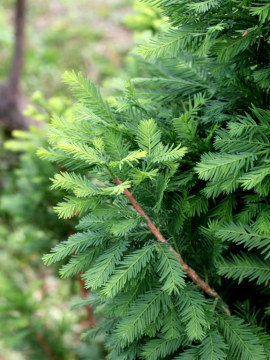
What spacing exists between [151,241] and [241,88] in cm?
54

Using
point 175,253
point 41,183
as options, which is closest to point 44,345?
point 41,183

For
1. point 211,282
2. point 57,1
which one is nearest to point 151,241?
point 211,282

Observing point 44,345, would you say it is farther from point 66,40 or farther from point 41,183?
point 66,40

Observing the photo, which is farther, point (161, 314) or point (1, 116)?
point (1, 116)

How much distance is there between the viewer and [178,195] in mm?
1091

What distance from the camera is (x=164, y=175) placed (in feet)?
3.43

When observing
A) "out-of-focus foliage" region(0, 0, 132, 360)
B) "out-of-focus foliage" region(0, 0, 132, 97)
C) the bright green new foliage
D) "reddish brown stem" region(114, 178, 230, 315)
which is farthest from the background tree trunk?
"reddish brown stem" region(114, 178, 230, 315)

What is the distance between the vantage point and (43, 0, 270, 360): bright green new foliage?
37.3 inches

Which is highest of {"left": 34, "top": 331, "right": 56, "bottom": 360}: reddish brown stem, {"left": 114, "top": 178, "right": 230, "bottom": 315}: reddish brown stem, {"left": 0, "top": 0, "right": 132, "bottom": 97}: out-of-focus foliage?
{"left": 0, "top": 0, "right": 132, "bottom": 97}: out-of-focus foliage

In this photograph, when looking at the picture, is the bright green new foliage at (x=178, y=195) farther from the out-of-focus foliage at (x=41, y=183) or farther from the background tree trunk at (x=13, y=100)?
the background tree trunk at (x=13, y=100)

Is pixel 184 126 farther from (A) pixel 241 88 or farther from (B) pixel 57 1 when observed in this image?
(B) pixel 57 1

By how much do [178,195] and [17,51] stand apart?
3989 millimetres

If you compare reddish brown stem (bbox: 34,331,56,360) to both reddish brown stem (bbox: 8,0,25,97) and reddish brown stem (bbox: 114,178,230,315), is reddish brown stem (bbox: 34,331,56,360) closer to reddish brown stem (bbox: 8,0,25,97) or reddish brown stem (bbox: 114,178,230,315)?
reddish brown stem (bbox: 114,178,230,315)

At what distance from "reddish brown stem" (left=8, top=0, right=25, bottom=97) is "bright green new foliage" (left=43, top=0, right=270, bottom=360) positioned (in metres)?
3.55
